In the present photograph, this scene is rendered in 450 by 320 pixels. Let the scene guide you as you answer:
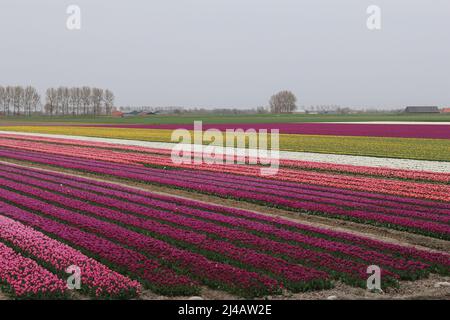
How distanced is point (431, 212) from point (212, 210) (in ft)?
22.5

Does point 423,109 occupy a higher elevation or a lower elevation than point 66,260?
higher

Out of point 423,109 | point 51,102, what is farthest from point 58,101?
point 423,109

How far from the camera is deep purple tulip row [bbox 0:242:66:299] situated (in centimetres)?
899

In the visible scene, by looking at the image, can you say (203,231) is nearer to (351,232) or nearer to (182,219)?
(182,219)

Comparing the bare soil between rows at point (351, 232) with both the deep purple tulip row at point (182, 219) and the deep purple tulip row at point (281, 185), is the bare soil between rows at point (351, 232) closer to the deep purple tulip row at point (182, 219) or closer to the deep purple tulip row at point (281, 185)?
the deep purple tulip row at point (182, 219)

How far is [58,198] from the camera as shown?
1762 centimetres

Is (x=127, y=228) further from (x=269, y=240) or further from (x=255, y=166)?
(x=255, y=166)

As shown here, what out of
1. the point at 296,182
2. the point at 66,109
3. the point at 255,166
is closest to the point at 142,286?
the point at 296,182

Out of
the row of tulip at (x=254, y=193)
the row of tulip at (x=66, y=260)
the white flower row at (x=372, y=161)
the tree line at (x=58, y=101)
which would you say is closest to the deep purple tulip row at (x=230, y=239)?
the row of tulip at (x=66, y=260)

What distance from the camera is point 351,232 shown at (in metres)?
13.9

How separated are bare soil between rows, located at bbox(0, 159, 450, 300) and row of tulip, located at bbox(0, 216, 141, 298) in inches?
20.3

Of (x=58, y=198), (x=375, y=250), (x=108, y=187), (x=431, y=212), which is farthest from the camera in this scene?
(x=108, y=187)

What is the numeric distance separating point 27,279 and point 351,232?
27.6 feet
